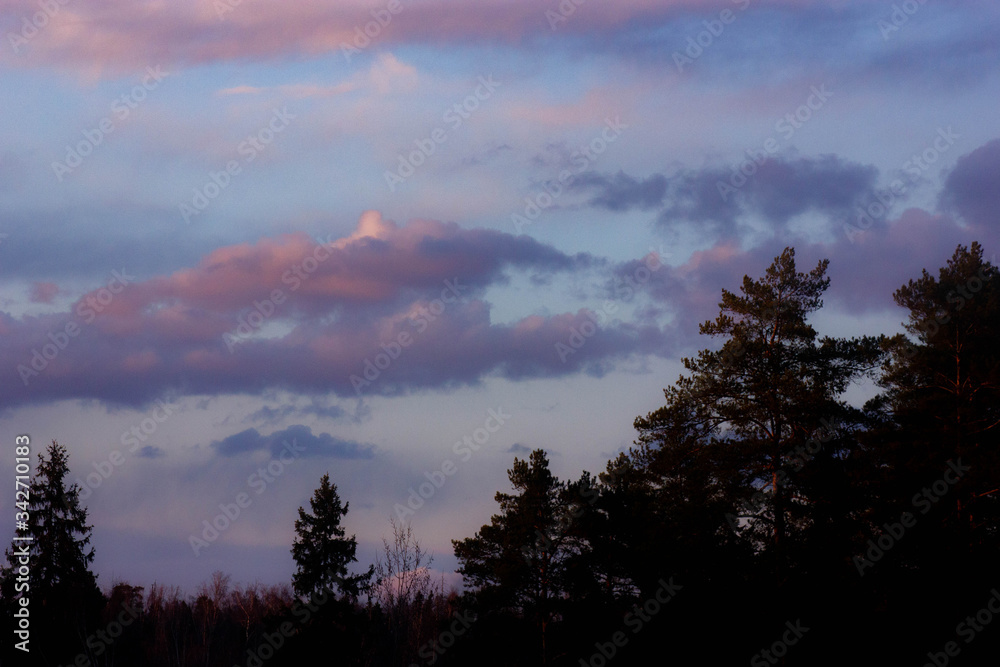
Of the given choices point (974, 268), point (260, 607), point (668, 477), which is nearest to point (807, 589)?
point (668, 477)

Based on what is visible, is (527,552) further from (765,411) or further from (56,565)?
(56,565)

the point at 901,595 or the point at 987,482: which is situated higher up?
the point at 987,482

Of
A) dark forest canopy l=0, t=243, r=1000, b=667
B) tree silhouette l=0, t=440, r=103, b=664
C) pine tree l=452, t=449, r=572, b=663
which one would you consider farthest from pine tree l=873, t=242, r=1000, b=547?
tree silhouette l=0, t=440, r=103, b=664

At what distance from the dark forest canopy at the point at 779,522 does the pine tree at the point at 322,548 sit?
1.26m

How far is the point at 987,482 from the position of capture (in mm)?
31625

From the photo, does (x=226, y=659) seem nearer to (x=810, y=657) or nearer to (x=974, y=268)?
(x=810, y=657)

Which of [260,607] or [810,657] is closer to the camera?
[810,657]

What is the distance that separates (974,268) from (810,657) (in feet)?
52.5

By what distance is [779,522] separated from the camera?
31016mm

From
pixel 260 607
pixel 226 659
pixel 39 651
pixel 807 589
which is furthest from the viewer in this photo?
pixel 260 607

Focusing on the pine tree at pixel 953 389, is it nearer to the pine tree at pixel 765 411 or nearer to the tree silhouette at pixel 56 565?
the pine tree at pixel 765 411

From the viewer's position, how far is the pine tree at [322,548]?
4134 cm

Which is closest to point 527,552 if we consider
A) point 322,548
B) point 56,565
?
point 322,548

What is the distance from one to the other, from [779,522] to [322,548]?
20489 millimetres
